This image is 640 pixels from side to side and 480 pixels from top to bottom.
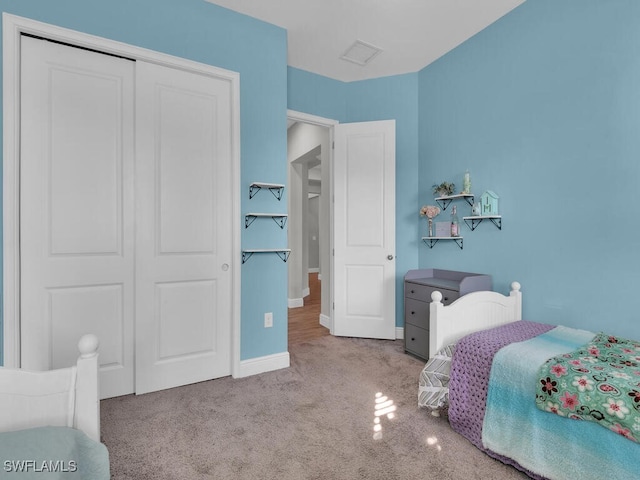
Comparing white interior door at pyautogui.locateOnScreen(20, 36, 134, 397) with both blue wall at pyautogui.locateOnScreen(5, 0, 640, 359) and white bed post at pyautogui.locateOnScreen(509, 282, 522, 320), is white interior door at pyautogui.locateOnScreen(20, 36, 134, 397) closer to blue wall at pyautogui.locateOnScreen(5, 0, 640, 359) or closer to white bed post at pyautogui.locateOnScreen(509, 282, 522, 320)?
blue wall at pyautogui.locateOnScreen(5, 0, 640, 359)

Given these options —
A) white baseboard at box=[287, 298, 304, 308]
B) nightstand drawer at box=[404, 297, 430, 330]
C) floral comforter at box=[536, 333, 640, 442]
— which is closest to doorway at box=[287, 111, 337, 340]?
white baseboard at box=[287, 298, 304, 308]

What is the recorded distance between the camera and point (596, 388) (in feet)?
4.24

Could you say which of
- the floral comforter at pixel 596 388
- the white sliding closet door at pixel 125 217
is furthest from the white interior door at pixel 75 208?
the floral comforter at pixel 596 388

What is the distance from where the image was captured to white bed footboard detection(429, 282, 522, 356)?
6.51 ft

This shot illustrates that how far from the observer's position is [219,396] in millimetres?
2240

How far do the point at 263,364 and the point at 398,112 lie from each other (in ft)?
9.65

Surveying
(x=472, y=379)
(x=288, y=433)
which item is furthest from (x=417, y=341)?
(x=288, y=433)

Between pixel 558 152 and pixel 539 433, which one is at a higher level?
pixel 558 152

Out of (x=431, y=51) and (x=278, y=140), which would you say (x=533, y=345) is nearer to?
(x=278, y=140)

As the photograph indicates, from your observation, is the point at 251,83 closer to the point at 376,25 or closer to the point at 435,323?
the point at 376,25

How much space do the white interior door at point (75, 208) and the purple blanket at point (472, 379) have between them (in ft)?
7.00

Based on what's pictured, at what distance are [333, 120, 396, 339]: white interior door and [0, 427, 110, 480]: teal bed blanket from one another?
2904 millimetres

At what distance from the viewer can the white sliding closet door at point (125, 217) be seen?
1.99 m

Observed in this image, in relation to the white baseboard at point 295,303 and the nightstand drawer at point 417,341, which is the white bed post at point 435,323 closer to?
the nightstand drawer at point 417,341
